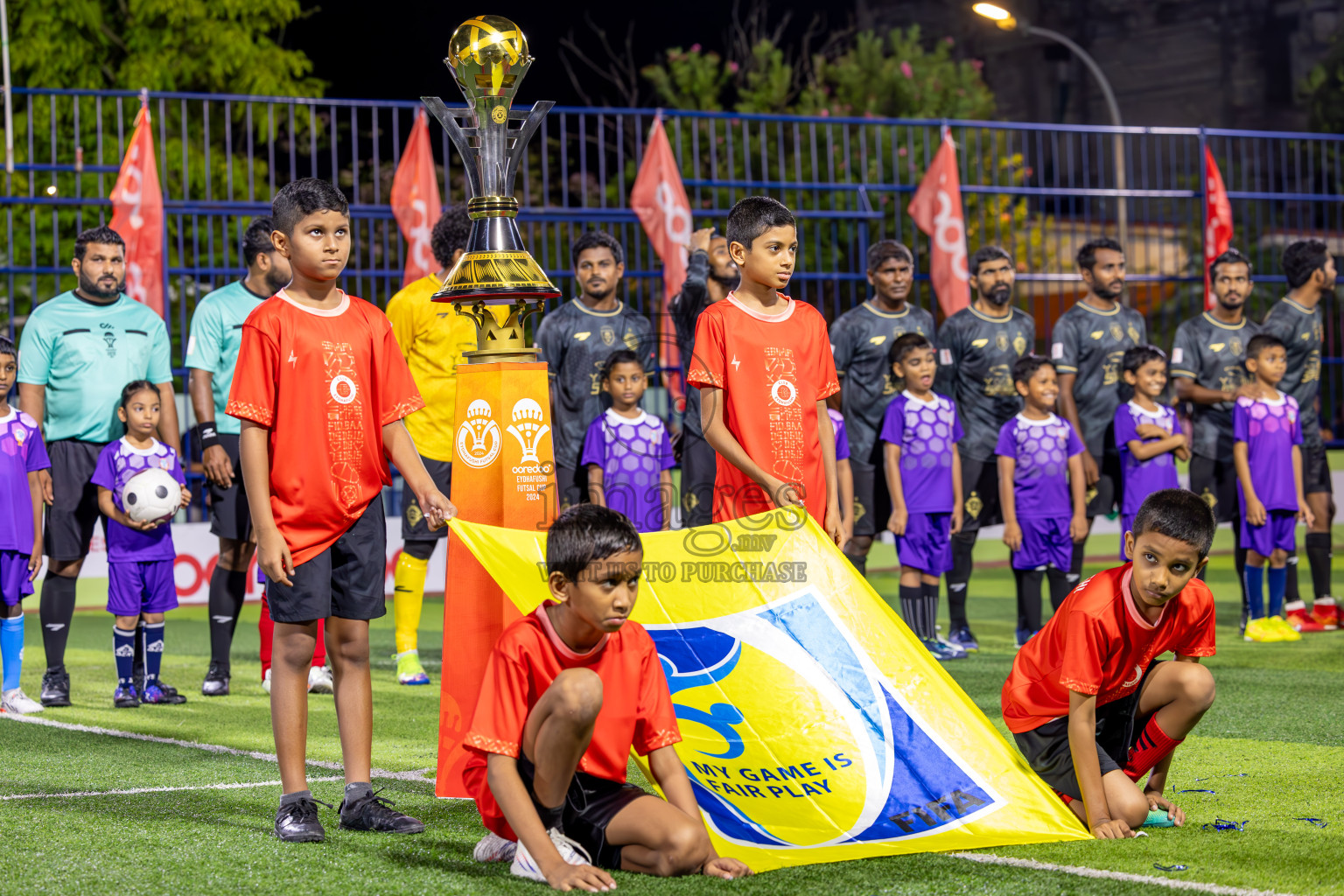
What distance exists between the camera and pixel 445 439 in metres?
7.37

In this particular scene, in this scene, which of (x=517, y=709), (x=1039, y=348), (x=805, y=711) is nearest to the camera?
(x=517, y=709)

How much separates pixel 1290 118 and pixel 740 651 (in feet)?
107

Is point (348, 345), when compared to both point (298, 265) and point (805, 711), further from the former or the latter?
point (805, 711)

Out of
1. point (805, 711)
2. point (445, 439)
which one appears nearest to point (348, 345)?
point (805, 711)

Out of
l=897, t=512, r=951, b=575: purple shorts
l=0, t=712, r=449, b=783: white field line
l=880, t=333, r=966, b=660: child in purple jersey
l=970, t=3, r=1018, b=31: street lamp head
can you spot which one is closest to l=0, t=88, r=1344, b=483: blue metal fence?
l=970, t=3, r=1018, b=31: street lamp head

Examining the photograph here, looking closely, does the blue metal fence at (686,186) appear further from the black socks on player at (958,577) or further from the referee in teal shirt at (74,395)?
the black socks on player at (958,577)

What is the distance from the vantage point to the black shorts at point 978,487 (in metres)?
8.68

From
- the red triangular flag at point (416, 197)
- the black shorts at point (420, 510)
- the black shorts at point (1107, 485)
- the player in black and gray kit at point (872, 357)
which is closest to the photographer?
the black shorts at point (420, 510)

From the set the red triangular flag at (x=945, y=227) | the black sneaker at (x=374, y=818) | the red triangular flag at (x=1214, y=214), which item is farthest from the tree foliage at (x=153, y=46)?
the black sneaker at (x=374, y=818)

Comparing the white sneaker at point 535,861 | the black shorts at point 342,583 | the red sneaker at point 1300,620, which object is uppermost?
the black shorts at point 342,583

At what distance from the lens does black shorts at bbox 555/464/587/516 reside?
7.78m

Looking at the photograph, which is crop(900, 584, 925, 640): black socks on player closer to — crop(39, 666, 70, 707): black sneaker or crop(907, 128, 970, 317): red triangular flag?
crop(39, 666, 70, 707): black sneaker

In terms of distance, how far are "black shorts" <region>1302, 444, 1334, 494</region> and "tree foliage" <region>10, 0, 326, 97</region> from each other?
16.1m

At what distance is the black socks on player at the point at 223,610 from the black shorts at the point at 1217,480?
5593mm
